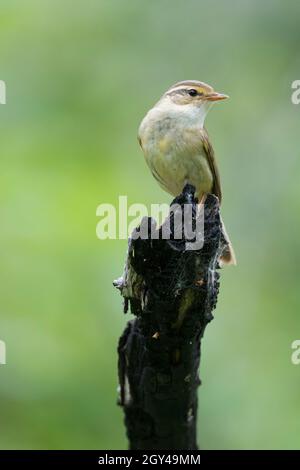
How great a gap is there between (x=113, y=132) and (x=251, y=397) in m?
1.98

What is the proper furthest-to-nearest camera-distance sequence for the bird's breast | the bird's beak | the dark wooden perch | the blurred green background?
the bird's beak → the bird's breast → the blurred green background → the dark wooden perch

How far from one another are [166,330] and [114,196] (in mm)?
1484

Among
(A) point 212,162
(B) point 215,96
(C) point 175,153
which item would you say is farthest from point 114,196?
(B) point 215,96

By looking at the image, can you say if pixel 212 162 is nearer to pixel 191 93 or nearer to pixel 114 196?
pixel 191 93

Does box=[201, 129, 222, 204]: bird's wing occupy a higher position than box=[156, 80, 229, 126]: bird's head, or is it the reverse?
box=[156, 80, 229, 126]: bird's head

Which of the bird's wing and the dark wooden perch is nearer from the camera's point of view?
the dark wooden perch

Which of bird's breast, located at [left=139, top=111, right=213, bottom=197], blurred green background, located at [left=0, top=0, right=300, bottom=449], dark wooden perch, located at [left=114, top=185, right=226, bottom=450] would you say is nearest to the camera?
dark wooden perch, located at [left=114, top=185, right=226, bottom=450]

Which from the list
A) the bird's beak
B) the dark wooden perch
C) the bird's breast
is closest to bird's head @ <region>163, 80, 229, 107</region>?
the bird's beak

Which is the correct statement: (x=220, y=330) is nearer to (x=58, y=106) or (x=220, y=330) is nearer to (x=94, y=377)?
(x=94, y=377)

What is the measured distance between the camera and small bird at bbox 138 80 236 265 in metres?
5.55

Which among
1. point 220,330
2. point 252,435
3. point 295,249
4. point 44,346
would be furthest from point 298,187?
point 44,346

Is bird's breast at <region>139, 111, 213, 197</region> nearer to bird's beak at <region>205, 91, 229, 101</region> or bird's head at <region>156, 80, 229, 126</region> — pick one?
bird's head at <region>156, 80, 229, 126</region>

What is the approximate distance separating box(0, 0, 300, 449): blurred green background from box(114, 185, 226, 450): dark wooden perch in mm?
647

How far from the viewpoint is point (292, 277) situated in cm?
530
